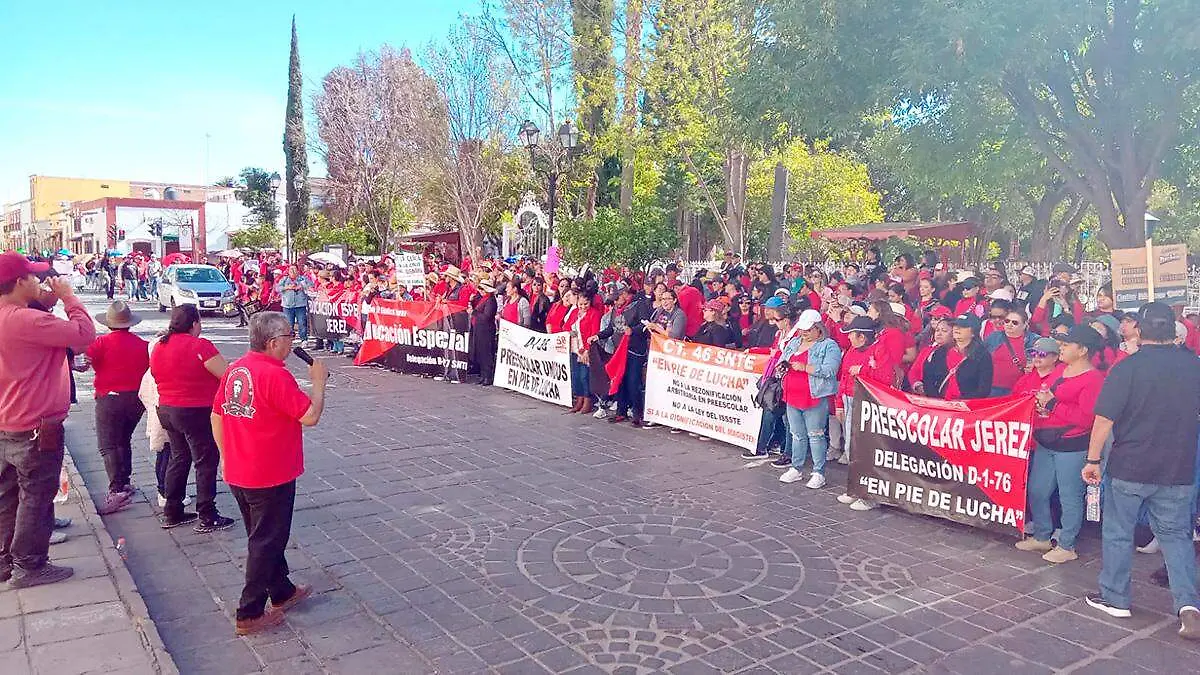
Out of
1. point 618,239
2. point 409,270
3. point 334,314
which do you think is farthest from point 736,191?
point 334,314

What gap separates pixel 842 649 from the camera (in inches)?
185

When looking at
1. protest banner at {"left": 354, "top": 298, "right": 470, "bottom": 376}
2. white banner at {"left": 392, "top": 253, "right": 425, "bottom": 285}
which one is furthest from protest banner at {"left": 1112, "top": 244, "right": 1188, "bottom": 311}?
white banner at {"left": 392, "top": 253, "right": 425, "bottom": 285}

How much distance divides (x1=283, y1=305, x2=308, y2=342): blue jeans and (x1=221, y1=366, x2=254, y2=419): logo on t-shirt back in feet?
46.0

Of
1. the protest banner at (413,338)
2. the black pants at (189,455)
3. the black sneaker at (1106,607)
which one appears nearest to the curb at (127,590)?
the black pants at (189,455)

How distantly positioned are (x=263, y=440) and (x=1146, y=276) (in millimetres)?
7396

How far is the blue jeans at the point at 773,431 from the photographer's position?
8.95 m

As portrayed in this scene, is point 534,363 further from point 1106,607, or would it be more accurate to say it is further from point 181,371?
point 1106,607

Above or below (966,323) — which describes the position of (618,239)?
above

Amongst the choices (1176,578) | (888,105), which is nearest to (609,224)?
(888,105)

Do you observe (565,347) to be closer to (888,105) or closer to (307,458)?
(307,458)

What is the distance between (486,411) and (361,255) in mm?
29003

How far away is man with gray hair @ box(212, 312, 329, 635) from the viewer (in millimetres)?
4652

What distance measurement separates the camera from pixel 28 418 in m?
5.16

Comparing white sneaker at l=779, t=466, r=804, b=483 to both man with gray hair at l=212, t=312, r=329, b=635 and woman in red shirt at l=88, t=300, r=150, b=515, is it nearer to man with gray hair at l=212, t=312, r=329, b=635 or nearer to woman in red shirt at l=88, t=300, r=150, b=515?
man with gray hair at l=212, t=312, r=329, b=635
